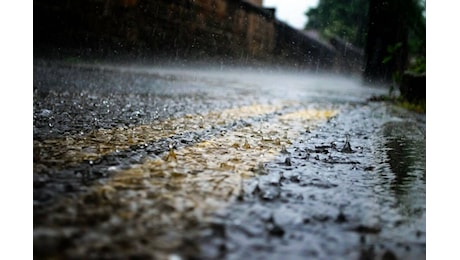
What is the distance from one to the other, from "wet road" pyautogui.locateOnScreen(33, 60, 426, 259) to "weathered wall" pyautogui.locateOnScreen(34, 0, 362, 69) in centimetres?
359

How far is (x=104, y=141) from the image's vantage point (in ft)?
4.99

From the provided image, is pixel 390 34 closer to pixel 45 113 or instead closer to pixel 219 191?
pixel 45 113

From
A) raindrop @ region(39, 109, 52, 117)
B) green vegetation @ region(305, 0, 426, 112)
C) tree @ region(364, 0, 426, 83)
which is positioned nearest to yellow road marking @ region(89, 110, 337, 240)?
raindrop @ region(39, 109, 52, 117)

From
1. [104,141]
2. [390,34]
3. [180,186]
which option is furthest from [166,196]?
[390,34]

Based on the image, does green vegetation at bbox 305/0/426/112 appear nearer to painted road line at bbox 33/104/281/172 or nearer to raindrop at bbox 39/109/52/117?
painted road line at bbox 33/104/281/172

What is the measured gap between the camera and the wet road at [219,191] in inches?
27.8

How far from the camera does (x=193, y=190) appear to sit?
1.00m

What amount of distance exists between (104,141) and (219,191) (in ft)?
2.31

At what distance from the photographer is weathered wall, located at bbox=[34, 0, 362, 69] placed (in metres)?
5.26

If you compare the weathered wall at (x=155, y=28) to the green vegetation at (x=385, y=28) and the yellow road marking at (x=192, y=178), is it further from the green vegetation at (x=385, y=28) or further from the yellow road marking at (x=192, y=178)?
the yellow road marking at (x=192, y=178)

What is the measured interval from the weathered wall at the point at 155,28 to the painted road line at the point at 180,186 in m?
4.42

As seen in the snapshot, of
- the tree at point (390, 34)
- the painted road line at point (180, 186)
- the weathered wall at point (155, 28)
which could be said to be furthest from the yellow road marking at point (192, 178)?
the tree at point (390, 34)
